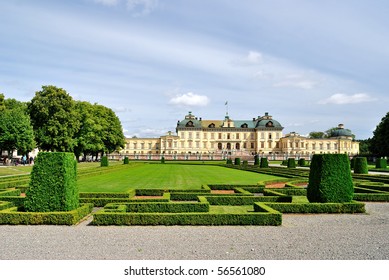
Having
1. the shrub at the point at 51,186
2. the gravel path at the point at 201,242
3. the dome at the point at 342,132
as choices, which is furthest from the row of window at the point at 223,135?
the gravel path at the point at 201,242

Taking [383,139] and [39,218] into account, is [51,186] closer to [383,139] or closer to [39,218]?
[39,218]

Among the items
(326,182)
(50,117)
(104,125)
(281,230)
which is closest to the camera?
(281,230)

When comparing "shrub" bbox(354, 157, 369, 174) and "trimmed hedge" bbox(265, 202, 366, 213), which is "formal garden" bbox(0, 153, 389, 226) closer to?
"trimmed hedge" bbox(265, 202, 366, 213)

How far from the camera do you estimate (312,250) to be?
593 centimetres

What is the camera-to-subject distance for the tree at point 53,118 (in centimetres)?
3344

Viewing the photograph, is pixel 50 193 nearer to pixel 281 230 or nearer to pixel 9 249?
pixel 9 249

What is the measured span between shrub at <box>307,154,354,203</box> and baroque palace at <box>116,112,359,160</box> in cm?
7413

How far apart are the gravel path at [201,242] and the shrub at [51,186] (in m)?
0.76

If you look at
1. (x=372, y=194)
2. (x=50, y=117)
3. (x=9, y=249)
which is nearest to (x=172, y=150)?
(x=50, y=117)

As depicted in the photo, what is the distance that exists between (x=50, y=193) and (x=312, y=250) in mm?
5855

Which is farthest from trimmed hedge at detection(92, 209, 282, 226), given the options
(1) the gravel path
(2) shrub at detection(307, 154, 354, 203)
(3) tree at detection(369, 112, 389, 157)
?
(3) tree at detection(369, 112, 389, 157)

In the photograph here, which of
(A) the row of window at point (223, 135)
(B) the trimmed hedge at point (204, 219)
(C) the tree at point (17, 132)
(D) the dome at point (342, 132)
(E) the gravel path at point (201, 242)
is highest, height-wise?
(D) the dome at point (342, 132)

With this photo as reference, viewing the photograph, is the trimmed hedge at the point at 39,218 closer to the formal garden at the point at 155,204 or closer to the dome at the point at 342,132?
the formal garden at the point at 155,204

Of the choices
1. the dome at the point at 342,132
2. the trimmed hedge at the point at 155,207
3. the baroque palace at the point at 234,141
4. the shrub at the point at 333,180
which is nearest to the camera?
the trimmed hedge at the point at 155,207
